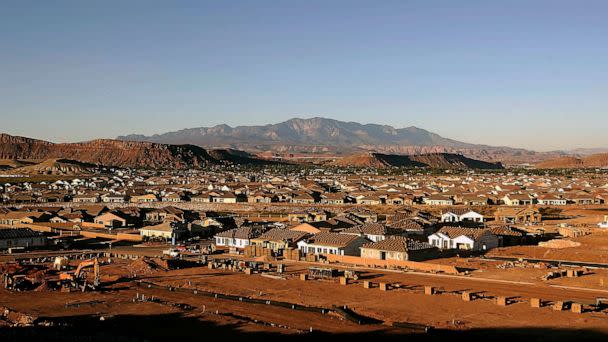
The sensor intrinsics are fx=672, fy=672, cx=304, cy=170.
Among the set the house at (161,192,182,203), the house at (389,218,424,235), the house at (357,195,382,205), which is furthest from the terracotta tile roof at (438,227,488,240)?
the house at (161,192,182,203)

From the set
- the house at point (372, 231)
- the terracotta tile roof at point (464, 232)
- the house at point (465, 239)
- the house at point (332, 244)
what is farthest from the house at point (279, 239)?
the terracotta tile roof at point (464, 232)

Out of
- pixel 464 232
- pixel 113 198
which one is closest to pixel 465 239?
pixel 464 232

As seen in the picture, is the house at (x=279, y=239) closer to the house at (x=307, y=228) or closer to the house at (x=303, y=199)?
the house at (x=307, y=228)

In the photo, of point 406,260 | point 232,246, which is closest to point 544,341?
point 406,260

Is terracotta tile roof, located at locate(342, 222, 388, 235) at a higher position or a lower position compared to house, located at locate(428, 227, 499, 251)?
higher

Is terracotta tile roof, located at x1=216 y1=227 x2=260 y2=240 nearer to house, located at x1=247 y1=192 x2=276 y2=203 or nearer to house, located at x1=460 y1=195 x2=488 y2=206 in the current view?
house, located at x1=247 y1=192 x2=276 y2=203

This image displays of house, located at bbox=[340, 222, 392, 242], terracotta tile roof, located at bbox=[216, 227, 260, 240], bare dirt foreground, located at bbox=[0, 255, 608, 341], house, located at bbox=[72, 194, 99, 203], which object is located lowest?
bare dirt foreground, located at bbox=[0, 255, 608, 341]

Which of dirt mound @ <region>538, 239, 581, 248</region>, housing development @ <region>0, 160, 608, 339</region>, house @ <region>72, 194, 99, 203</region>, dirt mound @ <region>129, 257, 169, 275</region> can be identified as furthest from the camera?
house @ <region>72, 194, 99, 203</region>
